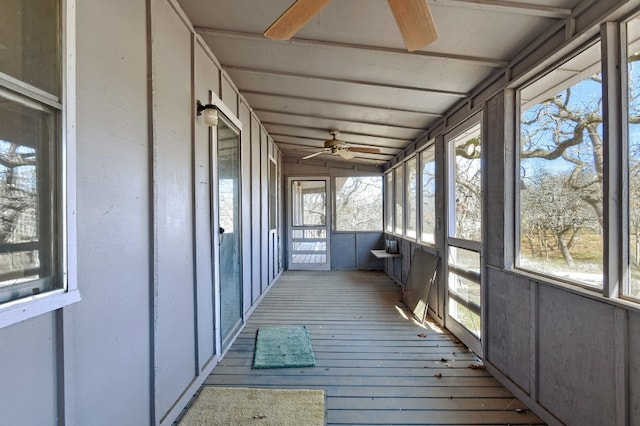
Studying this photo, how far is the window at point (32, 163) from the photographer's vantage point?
3.08ft

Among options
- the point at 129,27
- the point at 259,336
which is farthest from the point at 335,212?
the point at 129,27

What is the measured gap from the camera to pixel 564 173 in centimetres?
186

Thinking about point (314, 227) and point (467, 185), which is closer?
point (467, 185)

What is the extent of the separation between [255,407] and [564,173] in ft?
8.34

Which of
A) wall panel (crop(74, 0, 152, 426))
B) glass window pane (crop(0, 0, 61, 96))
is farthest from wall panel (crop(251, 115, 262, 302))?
glass window pane (crop(0, 0, 61, 96))

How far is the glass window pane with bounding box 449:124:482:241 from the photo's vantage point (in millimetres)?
2891

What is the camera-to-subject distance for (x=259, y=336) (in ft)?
10.5

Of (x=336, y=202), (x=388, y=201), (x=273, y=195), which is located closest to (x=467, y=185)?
(x=388, y=201)

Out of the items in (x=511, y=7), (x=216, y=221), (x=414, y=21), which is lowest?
(x=216, y=221)

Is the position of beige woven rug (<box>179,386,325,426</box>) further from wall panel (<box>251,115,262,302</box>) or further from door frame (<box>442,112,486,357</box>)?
wall panel (<box>251,115,262,302</box>)

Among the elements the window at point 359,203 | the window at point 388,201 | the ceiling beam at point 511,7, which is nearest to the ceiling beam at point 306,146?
the window at point 388,201

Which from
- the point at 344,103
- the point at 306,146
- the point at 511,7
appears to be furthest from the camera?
the point at 306,146

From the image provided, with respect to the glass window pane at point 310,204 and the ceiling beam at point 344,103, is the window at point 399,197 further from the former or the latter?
the ceiling beam at point 344,103

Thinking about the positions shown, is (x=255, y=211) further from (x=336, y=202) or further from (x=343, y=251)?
(x=343, y=251)
